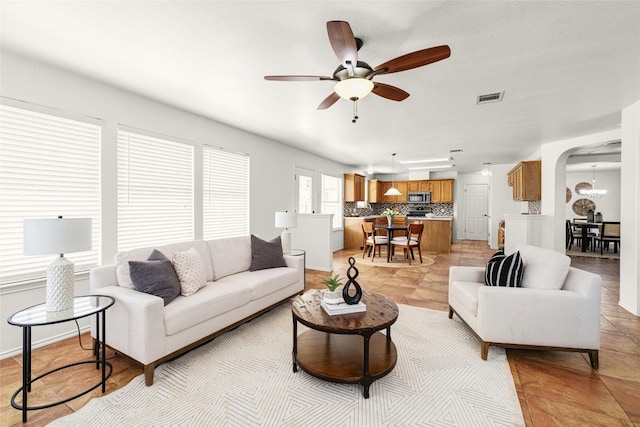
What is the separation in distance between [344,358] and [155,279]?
1.65m

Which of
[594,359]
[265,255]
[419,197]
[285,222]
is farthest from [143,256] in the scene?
[419,197]

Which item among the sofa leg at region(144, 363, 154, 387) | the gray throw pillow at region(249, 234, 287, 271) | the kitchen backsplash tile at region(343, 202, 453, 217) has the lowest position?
the sofa leg at region(144, 363, 154, 387)

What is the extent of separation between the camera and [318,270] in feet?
18.3

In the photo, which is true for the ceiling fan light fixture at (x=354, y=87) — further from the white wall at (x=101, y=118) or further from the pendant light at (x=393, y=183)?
the pendant light at (x=393, y=183)

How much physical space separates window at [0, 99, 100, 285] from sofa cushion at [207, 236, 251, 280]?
120cm

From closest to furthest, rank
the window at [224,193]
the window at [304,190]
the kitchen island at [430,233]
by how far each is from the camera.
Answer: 1. the window at [224,193]
2. the window at [304,190]
3. the kitchen island at [430,233]

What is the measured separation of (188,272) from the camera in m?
2.61

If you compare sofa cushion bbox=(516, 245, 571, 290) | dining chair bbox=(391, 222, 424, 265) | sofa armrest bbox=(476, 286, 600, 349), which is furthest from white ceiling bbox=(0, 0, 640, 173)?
dining chair bbox=(391, 222, 424, 265)

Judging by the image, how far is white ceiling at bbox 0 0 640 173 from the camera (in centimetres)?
184

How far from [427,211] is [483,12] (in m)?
8.84

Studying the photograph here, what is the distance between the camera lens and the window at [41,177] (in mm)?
2416

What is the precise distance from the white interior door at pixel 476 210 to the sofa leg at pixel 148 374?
1050 centimetres

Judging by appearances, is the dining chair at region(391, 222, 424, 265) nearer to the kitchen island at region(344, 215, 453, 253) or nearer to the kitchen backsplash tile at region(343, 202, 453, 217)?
the kitchen island at region(344, 215, 453, 253)

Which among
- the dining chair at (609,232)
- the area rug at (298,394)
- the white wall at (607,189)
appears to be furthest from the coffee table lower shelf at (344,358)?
the white wall at (607,189)
